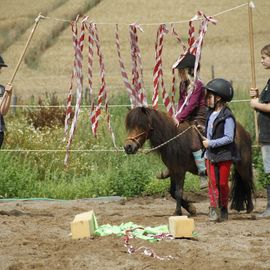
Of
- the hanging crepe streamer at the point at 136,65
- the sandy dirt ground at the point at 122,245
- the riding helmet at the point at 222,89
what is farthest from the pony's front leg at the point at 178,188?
the hanging crepe streamer at the point at 136,65

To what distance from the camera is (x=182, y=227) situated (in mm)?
8547

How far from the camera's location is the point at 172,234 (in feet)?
28.3

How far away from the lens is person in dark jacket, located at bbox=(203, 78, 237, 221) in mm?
9992

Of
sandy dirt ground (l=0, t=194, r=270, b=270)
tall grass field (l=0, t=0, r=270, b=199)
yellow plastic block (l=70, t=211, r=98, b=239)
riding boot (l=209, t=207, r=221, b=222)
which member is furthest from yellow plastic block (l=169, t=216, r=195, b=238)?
tall grass field (l=0, t=0, r=270, b=199)

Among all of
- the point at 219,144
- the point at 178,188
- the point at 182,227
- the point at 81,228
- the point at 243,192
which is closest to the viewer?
the point at 182,227

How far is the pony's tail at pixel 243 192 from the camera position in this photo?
440 inches

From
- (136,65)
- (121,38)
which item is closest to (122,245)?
(136,65)

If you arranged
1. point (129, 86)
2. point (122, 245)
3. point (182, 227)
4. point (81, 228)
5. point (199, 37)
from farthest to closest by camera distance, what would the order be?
1. point (129, 86)
2. point (199, 37)
3. point (81, 228)
4. point (182, 227)
5. point (122, 245)

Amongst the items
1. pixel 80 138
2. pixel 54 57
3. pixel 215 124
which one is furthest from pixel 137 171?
pixel 54 57

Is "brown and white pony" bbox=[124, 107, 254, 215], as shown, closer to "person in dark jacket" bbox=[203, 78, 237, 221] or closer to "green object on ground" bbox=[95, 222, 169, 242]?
"person in dark jacket" bbox=[203, 78, 237, 221]

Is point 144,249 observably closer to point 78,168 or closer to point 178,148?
point 178,148

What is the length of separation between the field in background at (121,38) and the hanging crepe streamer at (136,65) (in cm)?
2089

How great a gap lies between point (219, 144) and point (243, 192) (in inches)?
58.6

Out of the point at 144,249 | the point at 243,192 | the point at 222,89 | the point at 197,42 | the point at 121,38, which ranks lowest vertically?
the point at 144,249
